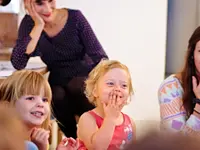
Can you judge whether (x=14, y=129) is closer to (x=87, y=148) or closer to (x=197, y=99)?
(x=87, y=148)

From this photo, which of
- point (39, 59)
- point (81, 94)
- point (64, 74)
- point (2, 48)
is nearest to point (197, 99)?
point (81, 94)

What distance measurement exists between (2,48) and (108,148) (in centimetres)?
88

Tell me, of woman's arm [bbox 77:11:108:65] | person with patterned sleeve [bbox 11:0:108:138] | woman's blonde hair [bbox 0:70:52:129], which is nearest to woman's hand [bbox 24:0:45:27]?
person with patterned sleeve [bbox 11:0:108:138]

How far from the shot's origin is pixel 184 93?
62.2 inches

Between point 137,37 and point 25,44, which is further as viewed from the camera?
point 137,37

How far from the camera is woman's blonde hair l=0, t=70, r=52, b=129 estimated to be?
136cm

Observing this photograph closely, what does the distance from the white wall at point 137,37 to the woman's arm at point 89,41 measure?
17 centimetres

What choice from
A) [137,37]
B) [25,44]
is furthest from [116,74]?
[137,37]

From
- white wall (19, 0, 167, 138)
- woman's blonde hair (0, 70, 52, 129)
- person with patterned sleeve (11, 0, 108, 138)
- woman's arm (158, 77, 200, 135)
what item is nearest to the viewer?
woman's blonde hair (0, 70, 52, 129)

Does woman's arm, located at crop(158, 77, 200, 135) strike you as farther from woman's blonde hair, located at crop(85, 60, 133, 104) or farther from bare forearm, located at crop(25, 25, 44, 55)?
bare forearm, located at crop(25, 25, 44, 55)

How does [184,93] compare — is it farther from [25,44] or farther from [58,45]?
[25,44]

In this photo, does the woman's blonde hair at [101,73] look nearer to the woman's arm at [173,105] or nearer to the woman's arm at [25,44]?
the woman's arm at [173,105]

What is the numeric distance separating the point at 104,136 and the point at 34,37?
79 cm

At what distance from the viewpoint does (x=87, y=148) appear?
146cm
